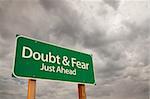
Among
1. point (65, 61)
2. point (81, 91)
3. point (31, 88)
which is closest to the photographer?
point (31, 88)

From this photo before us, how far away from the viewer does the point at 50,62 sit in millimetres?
2611

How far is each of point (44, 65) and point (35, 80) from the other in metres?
0.28

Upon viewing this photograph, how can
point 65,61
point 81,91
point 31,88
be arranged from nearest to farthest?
point 31,88 < point 65,61 < point 81,91

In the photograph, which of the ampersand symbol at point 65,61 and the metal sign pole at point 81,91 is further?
the metal sign pole at point 81,91

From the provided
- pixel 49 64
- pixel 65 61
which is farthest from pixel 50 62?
pixel 65 61

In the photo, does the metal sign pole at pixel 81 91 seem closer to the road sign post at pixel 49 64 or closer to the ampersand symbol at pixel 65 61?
the road sign post at pixel 49 64

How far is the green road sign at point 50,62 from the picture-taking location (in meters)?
2.30

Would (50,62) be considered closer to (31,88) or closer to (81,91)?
(31,88)

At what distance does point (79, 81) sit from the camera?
2859 millimetres

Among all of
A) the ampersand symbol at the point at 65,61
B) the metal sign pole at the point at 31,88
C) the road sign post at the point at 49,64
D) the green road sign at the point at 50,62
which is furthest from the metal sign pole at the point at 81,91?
the metal sign pole at the point at 31,88

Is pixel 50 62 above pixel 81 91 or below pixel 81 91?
above

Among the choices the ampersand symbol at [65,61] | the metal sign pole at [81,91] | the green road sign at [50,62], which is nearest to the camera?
the green road sign at [50,62]

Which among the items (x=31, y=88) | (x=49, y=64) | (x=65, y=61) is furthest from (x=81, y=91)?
(x=31, y=88)

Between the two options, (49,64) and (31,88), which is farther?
(49,64)
